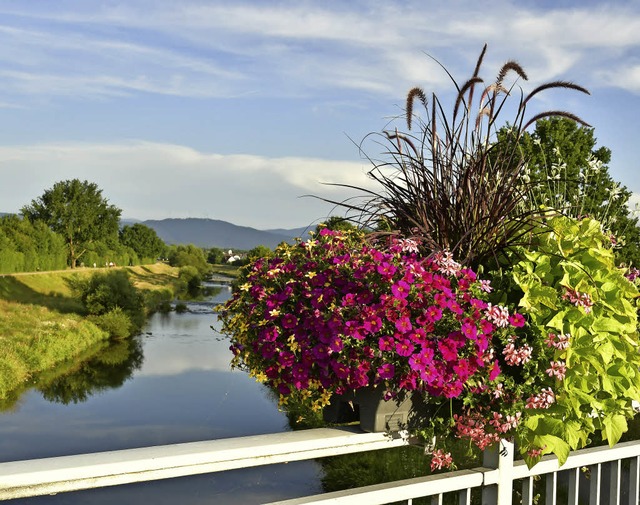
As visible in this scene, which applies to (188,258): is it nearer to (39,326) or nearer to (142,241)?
(142,241)

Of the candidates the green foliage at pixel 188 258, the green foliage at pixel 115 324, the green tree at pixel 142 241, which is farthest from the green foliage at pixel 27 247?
the green foliage at pixel 188 258

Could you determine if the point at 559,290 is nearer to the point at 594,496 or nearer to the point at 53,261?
the point at 594,496

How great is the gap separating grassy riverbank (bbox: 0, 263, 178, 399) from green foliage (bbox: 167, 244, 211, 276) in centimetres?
3375

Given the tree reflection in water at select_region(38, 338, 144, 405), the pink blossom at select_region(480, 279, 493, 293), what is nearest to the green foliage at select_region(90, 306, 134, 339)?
the tree reflection in water at select_region(38, 338, 144, 405)

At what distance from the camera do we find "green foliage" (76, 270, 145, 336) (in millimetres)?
47625

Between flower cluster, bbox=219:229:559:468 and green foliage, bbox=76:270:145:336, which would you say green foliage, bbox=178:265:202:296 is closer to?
green foliage, bbox=76:270:145:336

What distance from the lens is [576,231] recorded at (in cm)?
234

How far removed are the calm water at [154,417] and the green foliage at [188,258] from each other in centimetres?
5805

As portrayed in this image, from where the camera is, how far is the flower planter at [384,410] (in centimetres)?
209

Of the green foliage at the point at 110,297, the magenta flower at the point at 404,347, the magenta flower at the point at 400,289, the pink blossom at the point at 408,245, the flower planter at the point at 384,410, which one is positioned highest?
the pink blossom at the point at 408,245

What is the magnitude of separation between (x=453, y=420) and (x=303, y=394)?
0.49 m

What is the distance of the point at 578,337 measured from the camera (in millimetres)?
2094

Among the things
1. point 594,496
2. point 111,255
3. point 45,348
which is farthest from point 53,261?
point 594,496

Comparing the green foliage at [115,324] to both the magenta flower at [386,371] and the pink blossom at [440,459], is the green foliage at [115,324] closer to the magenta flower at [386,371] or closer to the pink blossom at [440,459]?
the pink blossom at [440,459]
